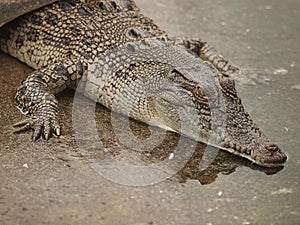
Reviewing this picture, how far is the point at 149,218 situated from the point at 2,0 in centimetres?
293

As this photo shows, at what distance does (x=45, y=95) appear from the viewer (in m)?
5.55

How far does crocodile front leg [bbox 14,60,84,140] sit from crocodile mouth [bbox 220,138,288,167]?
1.53m

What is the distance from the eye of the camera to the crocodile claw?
518 centimetres

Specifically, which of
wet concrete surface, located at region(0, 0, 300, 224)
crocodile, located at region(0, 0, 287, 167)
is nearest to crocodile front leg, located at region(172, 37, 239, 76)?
crocodile, located at region(0, 0, 287, 167)

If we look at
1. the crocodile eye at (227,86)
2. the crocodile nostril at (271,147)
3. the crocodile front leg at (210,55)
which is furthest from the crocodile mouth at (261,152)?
the crocodile front leg at (210,55)

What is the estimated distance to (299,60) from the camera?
6828 mm

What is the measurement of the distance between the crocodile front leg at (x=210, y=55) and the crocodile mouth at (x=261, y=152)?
166cm

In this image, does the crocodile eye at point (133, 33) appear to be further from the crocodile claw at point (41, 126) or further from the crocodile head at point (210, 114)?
the crocodile claw at point (41, 126)

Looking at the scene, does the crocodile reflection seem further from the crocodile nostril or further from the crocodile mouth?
the crocodile nostril

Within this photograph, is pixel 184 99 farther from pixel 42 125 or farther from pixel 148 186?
pixel 42 125

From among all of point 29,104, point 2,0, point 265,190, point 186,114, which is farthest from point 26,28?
point 265,190

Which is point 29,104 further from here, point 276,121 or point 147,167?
point 276,121

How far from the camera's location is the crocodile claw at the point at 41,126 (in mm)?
5180

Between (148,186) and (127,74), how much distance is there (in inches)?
54.8
